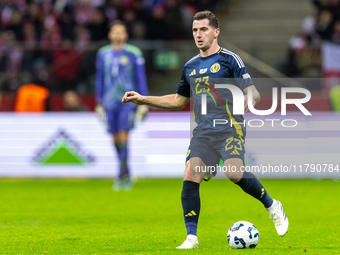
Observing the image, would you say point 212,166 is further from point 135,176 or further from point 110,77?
point 135,176

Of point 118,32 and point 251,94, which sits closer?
point 251,94

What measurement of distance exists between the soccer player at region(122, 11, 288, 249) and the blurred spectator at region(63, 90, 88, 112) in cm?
718

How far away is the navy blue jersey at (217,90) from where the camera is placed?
5.19 metres

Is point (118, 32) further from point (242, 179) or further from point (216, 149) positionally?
point (242, 179)

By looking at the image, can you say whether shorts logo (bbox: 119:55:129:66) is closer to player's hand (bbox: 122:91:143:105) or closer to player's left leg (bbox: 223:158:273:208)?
player's hand (bbox: 122:91:143:105)

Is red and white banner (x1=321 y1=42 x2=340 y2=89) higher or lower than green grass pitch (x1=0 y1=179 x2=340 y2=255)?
higher

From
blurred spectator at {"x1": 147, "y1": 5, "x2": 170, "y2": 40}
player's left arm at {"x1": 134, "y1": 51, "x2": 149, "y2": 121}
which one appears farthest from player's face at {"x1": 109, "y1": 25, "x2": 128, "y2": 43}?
blurred spectator at {"x1": 147, "y1": 5, "x2": 170, "y2": 40}

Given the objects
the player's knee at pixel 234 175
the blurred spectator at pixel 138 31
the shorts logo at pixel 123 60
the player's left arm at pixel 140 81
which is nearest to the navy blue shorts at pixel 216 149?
the player's knee at pixel 234 175

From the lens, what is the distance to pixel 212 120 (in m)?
5.21

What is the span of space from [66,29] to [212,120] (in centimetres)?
1116

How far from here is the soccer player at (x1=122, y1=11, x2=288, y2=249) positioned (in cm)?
507

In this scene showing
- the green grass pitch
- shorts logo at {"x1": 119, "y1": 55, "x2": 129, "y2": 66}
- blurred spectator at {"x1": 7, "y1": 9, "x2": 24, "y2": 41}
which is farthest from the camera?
blurred spectator at {"x1": 7, "y1": 9, "x2": 24, "y2": 41}

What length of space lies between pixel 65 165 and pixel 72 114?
1.03 m

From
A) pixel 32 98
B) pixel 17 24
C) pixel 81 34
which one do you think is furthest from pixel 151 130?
pixel 17 24
